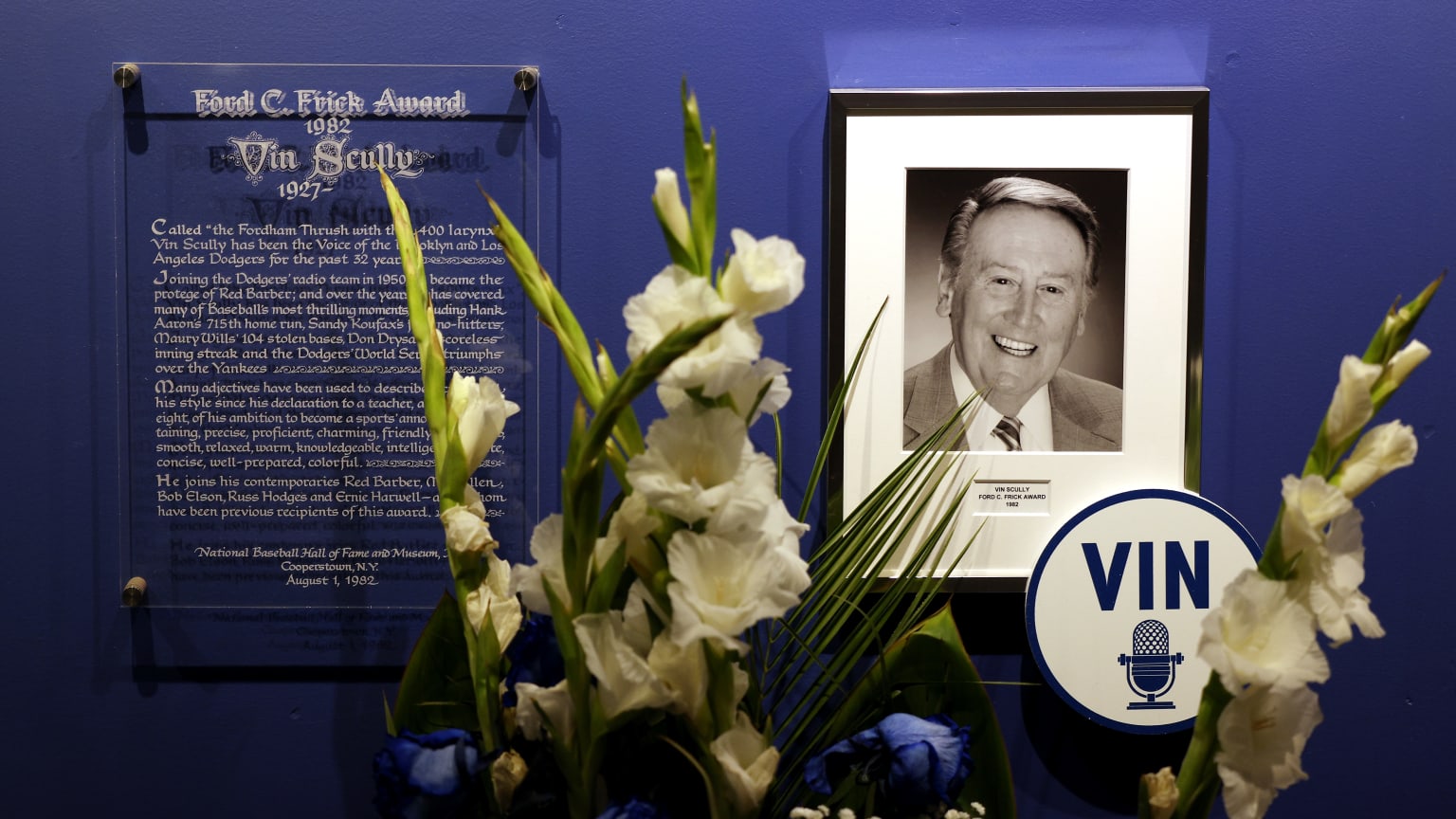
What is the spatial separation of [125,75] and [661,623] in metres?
0.75

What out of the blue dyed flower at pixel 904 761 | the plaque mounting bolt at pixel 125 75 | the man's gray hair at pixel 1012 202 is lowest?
the blue dyed flower at pixel 904 761

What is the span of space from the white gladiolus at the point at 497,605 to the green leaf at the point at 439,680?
8 cm

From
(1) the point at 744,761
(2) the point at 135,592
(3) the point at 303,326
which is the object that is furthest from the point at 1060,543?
(2) the point at 135,592

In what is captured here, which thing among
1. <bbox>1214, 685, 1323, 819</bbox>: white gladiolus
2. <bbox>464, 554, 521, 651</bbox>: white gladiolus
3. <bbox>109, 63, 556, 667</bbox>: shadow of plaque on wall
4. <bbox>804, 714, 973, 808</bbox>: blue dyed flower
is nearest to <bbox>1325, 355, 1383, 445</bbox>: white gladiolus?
<bbox>1214, 685, 1323, 819</bbox>: white gladiolus

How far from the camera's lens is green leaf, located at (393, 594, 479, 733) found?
71 centimetres

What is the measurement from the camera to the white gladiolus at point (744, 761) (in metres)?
0.56

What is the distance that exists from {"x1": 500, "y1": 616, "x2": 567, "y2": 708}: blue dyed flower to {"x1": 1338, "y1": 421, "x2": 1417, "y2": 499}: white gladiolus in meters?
0.46

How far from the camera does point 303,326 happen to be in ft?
3.01

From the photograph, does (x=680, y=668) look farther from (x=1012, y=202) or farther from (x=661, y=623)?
(x=1012, y=202)

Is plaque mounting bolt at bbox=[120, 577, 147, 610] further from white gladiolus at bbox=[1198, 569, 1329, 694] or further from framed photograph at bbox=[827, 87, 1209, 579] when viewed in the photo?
white gladiolus at bbox=[1198, 569, 1329, 694]

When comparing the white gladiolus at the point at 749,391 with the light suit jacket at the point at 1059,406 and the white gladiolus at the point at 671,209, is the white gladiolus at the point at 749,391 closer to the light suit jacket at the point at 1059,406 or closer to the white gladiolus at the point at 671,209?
the white gladiolus at the point at 671,209

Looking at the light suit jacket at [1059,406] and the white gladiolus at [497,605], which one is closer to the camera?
the white gladiolus at [497,605]

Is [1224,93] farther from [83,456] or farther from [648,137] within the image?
[83,456]

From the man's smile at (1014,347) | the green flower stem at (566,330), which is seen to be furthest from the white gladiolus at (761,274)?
the man's smile at (1014,347)
